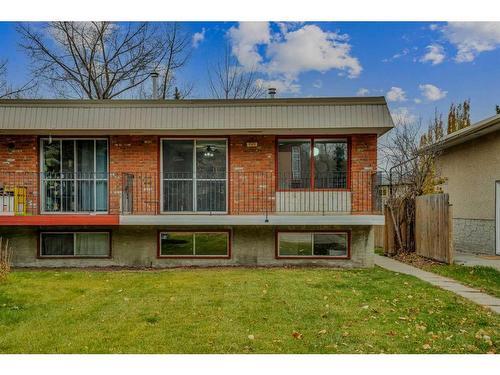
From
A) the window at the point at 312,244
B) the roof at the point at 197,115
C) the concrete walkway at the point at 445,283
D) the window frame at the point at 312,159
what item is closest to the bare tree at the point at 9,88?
the roof at the point at 197,115

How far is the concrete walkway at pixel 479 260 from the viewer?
39.2 ft

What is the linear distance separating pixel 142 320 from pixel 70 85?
73.7ft

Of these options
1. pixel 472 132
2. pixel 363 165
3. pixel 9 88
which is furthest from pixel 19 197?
pixel 9 88

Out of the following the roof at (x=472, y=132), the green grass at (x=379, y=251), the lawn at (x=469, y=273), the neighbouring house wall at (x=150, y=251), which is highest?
the roof at (x=472, y=132)

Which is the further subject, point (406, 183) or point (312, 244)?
point (406, 183)

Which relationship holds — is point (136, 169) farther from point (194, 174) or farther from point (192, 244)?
point (192, 244)

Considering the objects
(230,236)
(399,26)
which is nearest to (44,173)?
(230,236)

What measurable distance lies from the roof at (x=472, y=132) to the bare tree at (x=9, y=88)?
20.3 m

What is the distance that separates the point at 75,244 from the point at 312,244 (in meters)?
6.24

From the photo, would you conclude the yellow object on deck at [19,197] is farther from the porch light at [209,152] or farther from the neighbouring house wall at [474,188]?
the neighbouring house wall at [474,188]

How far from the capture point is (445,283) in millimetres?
9695

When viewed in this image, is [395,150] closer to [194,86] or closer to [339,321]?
[339,321]

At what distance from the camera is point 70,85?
25938 mm

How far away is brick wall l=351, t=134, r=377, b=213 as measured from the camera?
11.9m
